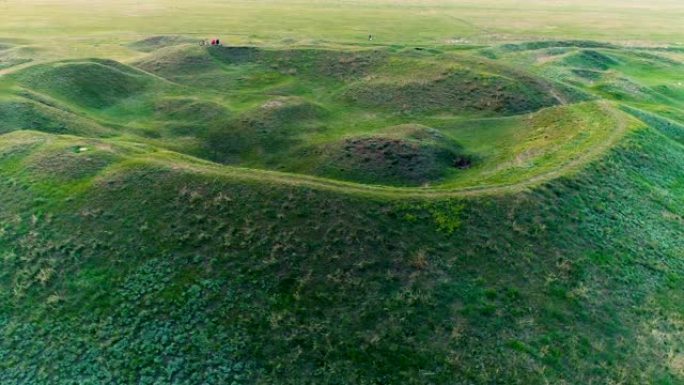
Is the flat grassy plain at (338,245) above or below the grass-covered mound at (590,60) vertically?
below

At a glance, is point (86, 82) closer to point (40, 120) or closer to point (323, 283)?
point (40, 120)

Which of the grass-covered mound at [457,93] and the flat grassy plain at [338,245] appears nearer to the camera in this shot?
the flat grassy plain at [338,245]

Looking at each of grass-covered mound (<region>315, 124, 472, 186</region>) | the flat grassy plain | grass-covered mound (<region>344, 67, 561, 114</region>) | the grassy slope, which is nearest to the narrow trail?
the flat grassy plain

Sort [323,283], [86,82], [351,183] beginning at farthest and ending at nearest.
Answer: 1. [86,82]
2. [351,183]
3. [323,283]

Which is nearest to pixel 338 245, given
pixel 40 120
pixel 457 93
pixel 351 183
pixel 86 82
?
pixel 351 183

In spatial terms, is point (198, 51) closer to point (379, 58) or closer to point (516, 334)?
point (379, 58)

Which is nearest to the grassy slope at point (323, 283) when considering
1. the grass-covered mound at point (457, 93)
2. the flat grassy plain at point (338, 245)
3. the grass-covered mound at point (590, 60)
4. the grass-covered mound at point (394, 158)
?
the flat grassy plain at point (338, 245)

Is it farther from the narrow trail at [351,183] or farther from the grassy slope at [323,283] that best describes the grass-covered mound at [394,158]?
the grassy slope at [323,283]
